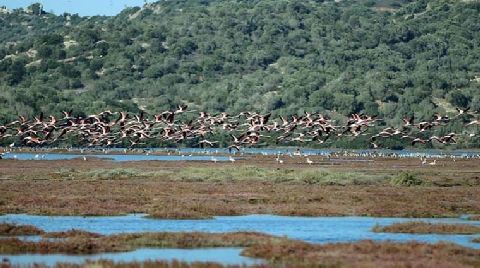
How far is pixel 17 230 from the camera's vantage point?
44062mm

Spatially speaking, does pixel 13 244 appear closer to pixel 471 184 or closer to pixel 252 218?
pixel 252 218

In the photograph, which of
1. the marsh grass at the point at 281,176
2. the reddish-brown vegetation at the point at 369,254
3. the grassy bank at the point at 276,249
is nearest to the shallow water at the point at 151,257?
the grassy bank at the point at 276,249

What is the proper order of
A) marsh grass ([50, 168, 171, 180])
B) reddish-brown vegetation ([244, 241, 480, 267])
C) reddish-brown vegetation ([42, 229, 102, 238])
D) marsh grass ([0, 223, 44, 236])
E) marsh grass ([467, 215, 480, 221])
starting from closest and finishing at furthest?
1. reddish-brown vegetation ([244, 241, 480, 267])
2. reddish-brown vegetation ([42, 229, 102, 238])
3. marsh grass ([0, 223, 44, 236])
4. marsh grass ([467, 215, 480, 221])
5. marsh grass ([50, 168, 171, 180])

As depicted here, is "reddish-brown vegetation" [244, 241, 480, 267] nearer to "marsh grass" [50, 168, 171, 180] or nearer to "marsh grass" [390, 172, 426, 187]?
"marsh grass" [390, 172, 426, 187]

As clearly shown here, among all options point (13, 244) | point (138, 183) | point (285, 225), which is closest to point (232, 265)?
point (13, 244)

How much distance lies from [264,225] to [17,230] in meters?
11.1

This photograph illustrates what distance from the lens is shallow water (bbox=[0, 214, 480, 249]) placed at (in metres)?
44.7

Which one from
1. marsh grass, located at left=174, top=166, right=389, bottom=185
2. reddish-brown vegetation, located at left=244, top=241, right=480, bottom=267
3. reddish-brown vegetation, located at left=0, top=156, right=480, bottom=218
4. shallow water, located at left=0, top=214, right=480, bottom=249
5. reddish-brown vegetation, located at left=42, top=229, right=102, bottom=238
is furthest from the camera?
marsh grass, located at left=174, top=166, right=389, bottom=185

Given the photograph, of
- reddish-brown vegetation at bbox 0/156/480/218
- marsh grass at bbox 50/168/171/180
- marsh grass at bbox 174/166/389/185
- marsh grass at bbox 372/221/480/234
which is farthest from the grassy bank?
marsh grass at bbox 50/168/171/180

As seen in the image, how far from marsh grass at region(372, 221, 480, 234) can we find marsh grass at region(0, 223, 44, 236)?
13822mm

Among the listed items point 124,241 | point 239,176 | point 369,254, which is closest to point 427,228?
point 369,254

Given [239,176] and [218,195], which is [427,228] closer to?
[218,195]

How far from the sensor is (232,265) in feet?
115

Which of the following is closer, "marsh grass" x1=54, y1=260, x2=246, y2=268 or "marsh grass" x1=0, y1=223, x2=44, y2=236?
"marsh grass" x1=54, y1=260, x2=246, y2=268
